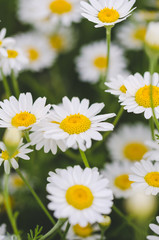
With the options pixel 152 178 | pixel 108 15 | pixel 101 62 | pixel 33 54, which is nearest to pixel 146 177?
pixel 152 178

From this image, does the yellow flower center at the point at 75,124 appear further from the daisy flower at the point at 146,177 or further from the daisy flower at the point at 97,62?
the daisy flower at the point at 97,62

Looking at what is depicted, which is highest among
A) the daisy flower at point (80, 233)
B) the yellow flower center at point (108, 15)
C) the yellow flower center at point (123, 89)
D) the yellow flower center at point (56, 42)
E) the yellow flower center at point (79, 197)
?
the yellow flower center at point (108, 15)

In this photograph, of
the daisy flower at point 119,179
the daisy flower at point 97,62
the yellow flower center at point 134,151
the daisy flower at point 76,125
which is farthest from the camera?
the daisy flower at point 97,62

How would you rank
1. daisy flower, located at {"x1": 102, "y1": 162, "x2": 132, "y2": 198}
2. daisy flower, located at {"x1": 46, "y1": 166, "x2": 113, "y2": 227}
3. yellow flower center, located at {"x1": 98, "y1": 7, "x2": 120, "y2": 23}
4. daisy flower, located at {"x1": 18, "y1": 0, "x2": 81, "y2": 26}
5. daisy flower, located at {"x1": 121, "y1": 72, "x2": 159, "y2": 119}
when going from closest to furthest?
daisy flower, located at {"x1": 46, "y1": 166, "x2": 113, "y2": 227}
daisy flower, located at {"x1": 121, "y1": 72, "x2": 159, "y2": 119}
yellow flower center, located at {"x1": 98, "y1": 7, "x2": 120, "y2": 23}
daisy flower, located at {"x1": 102, "y1": 162, "x2": 132, "y2": 198}
daisy flower, located at {"x1": 18, "y1": 0, "x2": 81, "y2": 26}

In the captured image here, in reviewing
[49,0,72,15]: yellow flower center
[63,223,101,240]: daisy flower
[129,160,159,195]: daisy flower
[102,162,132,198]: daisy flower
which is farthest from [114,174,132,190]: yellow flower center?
[49,0,72,15]: yellow flower center

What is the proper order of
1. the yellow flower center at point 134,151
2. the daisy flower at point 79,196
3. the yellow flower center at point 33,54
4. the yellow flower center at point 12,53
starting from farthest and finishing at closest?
the yellow flower center at point 33,54 < the yellow flower center at point 134,151 < the yellow flower center at point 12,53 < the daisy flower at point 79,196

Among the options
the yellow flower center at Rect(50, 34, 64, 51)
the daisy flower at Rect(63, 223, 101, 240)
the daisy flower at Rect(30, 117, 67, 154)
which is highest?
the yellow flower center at Rect(50, 34, 64, 51)

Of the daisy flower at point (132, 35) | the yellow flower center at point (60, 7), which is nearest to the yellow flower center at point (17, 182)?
the yellow flower center at point (60, 7)

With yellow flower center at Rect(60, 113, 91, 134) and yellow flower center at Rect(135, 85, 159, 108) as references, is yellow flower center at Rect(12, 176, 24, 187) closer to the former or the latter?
yellow flower center at Rect(60, 113, 91, 134)
